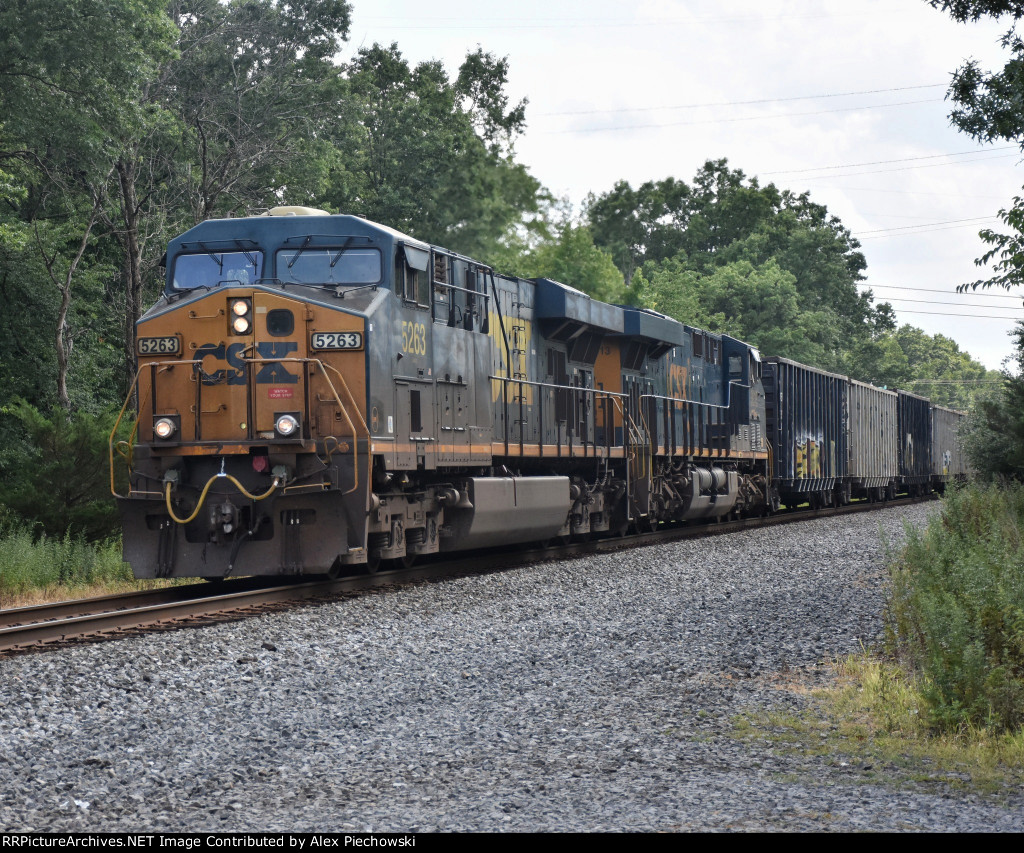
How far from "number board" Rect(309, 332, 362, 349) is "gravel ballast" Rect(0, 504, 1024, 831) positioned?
2.48 meters

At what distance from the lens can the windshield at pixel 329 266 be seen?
11875 mm

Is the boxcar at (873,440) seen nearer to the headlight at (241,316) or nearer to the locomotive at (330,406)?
the locomotive at (330,406)

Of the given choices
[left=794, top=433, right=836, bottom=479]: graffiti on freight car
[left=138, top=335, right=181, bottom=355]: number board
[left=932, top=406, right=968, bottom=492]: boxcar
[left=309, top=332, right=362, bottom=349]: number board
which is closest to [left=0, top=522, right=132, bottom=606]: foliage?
[left=138, top=335, right=181, bottom=355]: number board

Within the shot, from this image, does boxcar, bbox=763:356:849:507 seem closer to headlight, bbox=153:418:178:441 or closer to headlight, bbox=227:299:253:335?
headlight, bbox=227:299:253:335

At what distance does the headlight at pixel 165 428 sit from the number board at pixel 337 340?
63.9 inches

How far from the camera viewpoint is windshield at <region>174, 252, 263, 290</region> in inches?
472

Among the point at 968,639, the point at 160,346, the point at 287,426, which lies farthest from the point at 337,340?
the point at 968,639

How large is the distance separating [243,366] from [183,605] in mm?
2603

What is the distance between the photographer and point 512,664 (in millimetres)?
7922

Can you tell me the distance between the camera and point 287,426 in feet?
36.2

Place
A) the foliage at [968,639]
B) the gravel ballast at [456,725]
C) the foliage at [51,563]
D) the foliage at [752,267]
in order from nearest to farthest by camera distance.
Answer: the gravel ballast at [456,725] < the foliage at [968,639] < the foliage at [51,563] < the foliage at [752,267]

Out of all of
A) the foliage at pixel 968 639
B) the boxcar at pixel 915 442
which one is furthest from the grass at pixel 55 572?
the boxcar at pixel 915 442

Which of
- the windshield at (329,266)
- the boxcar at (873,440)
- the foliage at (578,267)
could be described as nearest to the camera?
the windshield at (329,266)
